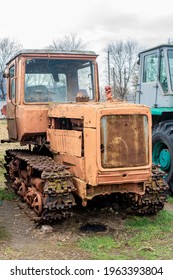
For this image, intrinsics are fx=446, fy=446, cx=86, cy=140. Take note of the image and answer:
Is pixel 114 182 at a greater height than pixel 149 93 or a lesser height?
lesser

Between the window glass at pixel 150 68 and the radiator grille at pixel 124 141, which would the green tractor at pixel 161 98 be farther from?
the radiator grille at pixel 124 141

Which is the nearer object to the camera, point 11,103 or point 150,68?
point 11,103

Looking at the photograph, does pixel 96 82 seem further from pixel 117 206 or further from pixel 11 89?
pixel 117 206

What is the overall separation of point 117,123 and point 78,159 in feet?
2.73

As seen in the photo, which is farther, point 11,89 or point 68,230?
point 11,89

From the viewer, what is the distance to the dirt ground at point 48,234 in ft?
17.3

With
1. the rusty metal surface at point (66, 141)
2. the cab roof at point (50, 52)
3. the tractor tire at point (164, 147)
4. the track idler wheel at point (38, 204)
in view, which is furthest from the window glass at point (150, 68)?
the track idler wheel at point (38, 204)

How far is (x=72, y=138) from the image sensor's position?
6.36 m

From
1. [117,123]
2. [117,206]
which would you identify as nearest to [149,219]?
[117,206]

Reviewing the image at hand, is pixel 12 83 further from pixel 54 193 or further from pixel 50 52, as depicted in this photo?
pixel 54 193

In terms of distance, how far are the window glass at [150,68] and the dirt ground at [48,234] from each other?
11.1 ft

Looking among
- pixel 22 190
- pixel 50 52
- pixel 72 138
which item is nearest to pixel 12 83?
pixel 50 52

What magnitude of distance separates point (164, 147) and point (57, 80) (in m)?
2.60

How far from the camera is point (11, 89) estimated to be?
8.12 meters
